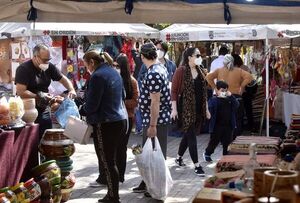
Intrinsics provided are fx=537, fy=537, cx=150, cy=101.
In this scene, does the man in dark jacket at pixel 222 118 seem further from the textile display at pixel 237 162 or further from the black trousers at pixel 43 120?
the textile display at pixel 237 162

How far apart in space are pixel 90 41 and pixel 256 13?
390 inches

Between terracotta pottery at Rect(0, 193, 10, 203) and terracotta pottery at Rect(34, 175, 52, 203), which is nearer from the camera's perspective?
terracotta pottery at Rect(0, 193, 10, 203)

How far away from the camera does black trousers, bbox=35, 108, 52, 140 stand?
245 inches

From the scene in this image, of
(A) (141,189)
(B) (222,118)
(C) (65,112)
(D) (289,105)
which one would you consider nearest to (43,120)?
(C) (65,112)

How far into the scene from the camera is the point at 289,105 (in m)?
10.7

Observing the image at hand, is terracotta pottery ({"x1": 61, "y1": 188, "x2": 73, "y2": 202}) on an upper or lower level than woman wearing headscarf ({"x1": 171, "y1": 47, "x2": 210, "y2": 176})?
lower

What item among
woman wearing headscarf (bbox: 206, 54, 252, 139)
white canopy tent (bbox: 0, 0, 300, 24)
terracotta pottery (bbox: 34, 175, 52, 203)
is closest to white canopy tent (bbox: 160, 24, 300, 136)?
woman wearing headscarf (bbox: 206, 54, 252, 139)

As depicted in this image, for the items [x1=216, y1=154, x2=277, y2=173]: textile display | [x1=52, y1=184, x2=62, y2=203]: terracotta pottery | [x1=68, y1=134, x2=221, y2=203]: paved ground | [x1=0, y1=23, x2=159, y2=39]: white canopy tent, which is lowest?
[x1=68, y1=134, x2=221, y2=203]: paved ground

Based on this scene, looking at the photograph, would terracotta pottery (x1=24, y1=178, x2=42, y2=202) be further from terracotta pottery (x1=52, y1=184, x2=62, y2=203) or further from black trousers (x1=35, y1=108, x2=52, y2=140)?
black trousers (x1=35, y1=108, x2=52, y2=140)

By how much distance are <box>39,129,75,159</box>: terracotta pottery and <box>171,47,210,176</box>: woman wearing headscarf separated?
187 cm

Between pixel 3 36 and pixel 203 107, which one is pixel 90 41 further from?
pixel 203 107

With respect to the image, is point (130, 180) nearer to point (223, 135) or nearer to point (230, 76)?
point (223, 135)

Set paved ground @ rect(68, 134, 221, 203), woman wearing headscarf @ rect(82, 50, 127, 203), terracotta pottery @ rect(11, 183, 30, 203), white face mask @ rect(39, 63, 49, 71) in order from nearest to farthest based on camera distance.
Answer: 1. terracotta pottery @ rect(11, 183, 30, 203)
2. woman wearing headscarf @ rect(82, 50, 127, 203)
3. paved ground @ rect(68, 134, 221, 203)
4. white face mask @ rect(39, 63, 49, 71)

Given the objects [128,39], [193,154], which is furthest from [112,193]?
[128,39]
